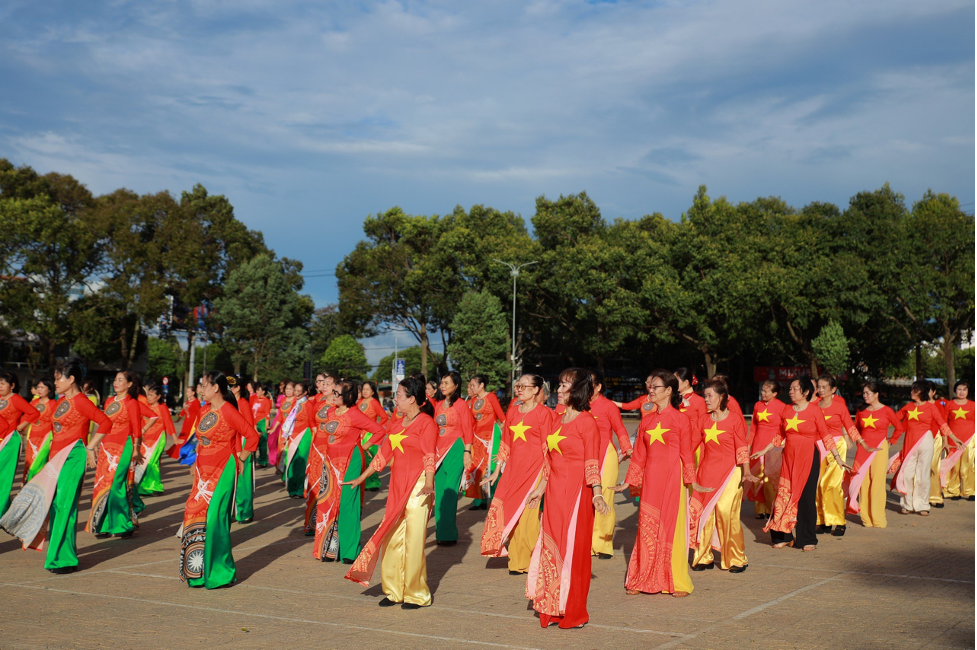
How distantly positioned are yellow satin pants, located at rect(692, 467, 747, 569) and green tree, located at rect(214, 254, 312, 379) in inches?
1795

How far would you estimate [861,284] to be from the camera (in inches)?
1396

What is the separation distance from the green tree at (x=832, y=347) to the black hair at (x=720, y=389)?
29.7m

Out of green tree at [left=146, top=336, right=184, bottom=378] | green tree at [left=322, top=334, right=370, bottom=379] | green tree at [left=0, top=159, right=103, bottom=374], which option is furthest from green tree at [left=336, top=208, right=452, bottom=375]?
green tree at [left=146, top=336, right=184, bottom=378]

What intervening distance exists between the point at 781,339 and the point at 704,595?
3691cm

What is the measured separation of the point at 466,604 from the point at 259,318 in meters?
46.7

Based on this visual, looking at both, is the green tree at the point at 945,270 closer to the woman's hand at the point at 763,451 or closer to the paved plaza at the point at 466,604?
the paved plaza at the point at 466,604

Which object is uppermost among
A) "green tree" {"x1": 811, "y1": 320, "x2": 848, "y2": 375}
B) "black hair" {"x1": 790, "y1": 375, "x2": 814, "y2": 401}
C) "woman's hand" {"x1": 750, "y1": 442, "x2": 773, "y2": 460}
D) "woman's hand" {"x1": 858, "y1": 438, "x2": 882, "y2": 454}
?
"green tree" {"x1": 811, "y1": 320, "x2": 848, "y2": 375}

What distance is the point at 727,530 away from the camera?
304 inches

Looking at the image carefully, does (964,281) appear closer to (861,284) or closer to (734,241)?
(861,284)

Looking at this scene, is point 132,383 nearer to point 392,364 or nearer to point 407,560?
point 407,560

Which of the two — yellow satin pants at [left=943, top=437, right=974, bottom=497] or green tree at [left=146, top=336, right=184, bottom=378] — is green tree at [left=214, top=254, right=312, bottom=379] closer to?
green tree at [left=146, top=336, right=184, bottom=378]

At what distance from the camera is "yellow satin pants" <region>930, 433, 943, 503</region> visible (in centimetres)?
1294

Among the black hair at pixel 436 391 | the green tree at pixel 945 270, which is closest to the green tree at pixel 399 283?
the green tree at pixel 945 270

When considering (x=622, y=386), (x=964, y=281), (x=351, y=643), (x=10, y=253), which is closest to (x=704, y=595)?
(x=351, y=643)
